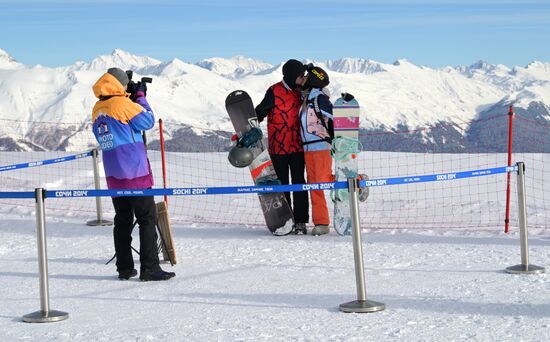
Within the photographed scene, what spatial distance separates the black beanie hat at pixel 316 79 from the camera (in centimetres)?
934

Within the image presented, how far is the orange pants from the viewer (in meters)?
9.41

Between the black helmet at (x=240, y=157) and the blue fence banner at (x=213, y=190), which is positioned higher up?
the black helmet at (x=240, y=157)

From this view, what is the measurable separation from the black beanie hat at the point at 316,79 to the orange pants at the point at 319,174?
0.79m

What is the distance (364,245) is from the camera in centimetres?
870

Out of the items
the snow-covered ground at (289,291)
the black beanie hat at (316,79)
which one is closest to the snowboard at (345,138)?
the black beanie hat at (316,79)

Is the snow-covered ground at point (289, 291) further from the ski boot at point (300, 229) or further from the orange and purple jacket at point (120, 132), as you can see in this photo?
the orange and purple jacket at point (120, 132)

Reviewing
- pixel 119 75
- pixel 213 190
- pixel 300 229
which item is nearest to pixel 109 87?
pixel 119 75

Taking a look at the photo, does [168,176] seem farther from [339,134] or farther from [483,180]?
[339,134]

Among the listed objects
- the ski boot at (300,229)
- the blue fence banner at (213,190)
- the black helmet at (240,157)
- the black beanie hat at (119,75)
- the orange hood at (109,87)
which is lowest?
the ski boot at (300,229)

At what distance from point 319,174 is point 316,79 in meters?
1.11

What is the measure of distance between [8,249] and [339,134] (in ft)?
13.6

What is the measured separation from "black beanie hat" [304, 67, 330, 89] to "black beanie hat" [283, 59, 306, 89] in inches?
4.0

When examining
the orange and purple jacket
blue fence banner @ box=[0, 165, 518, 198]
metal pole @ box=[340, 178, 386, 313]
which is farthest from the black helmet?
metal pole @ box=[340, 178, 386, 313]

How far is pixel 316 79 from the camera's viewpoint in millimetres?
9336
